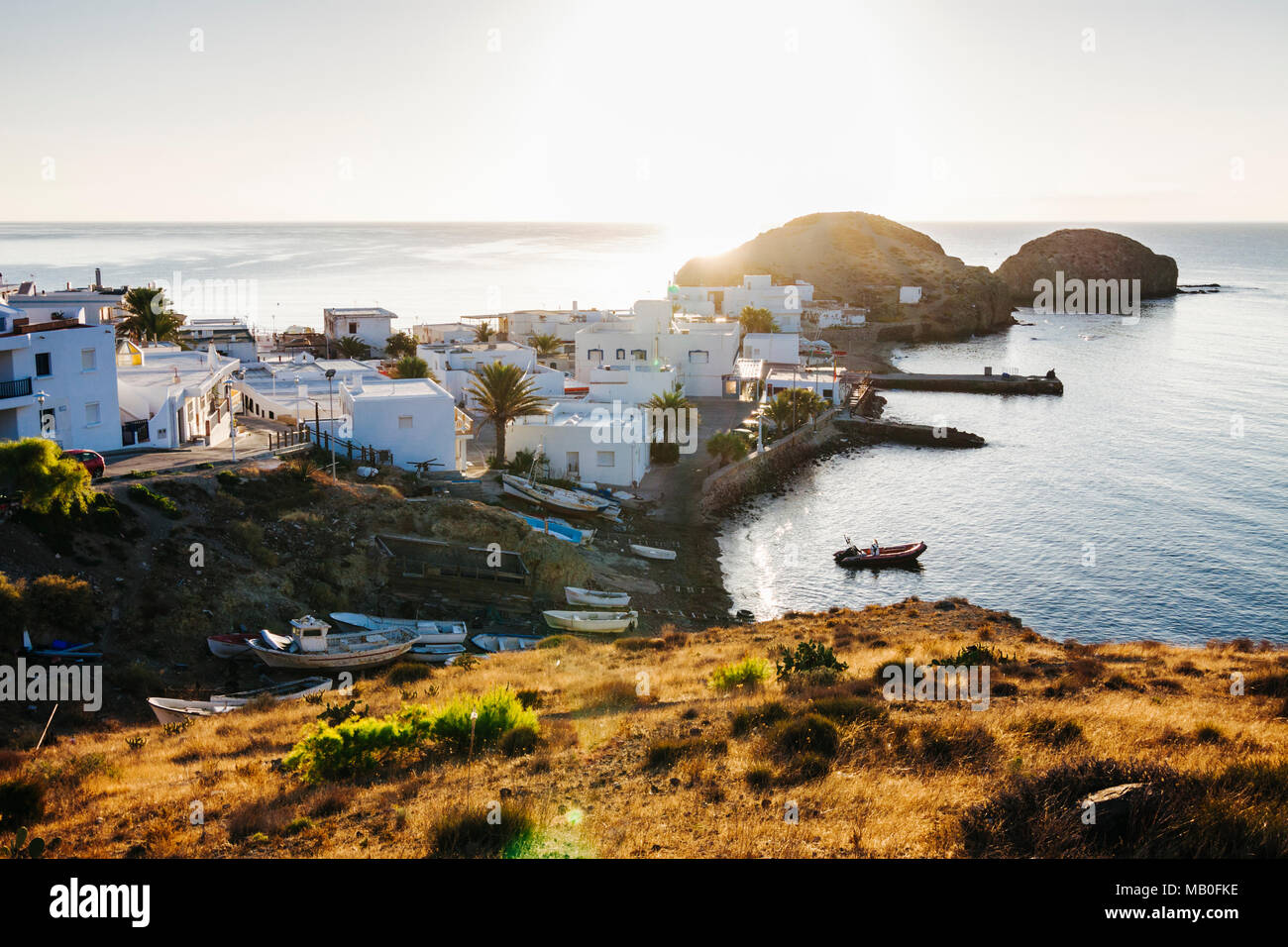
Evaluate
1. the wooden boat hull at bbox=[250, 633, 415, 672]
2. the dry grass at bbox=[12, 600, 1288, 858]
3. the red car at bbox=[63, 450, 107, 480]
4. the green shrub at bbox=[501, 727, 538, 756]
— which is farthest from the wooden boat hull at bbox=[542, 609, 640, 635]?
the red car at bbox=[63, 450, 107, 480]

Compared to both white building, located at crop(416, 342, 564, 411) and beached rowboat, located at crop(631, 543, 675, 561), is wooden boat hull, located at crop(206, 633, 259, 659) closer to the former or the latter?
beached rowboat, located at crop(631, 543, 675, 561)

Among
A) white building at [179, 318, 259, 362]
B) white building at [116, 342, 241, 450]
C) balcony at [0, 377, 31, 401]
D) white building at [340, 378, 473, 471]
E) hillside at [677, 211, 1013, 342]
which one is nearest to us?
balcony at [0, 377, 31, 401]

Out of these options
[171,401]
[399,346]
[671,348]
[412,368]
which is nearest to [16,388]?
[171,401]

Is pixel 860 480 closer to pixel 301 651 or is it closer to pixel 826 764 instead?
pixel 301 651

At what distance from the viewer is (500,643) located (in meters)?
29.0

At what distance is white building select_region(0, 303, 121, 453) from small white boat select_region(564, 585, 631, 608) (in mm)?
19627

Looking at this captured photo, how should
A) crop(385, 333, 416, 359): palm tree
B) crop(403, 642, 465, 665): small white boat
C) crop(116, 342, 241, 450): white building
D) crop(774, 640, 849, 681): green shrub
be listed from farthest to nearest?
crop(385, 333, 416, 359): palm tree < crop(116, 342, 241, 450): white building < crop(403, 642, 465, 665): small white boat < crop(774, 640, 849, 681): green shrub

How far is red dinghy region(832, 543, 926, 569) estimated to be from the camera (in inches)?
1751

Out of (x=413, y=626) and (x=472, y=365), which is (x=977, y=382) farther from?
(x=413, y=626)

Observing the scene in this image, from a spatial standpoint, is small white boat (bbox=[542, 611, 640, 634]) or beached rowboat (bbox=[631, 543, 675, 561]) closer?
small white boat (bbox=[542, 611, 640, 634])

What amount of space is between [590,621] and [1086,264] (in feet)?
596

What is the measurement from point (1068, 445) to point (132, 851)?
230 feet

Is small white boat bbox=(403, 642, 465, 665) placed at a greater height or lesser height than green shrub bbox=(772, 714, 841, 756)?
lesser

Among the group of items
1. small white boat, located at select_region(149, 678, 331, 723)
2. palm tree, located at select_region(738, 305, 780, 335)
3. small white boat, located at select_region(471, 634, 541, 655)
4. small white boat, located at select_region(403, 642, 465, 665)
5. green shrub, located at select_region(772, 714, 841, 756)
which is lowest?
small white boat, located at select_region(471, 634, 541, 655)
